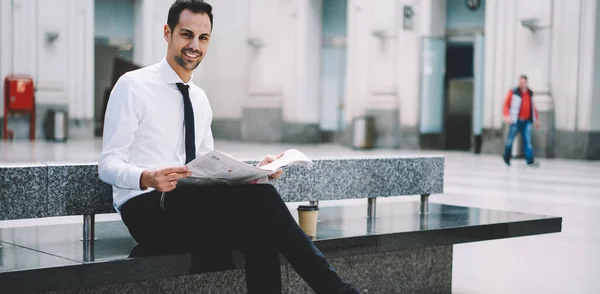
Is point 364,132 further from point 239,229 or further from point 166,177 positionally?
point 166,177

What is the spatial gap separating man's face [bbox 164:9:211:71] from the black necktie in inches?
4.0

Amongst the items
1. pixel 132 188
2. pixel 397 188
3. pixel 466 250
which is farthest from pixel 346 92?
pixel 132 188

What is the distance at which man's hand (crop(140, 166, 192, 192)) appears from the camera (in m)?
3.10

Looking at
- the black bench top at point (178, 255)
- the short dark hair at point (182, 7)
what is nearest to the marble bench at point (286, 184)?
the black bench top at point (178, 255)

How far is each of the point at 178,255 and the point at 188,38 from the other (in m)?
0.98

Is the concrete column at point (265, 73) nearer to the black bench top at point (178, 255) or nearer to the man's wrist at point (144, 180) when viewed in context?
the black bench top at point (178, 255)

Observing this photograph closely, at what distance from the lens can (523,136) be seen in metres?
15.7

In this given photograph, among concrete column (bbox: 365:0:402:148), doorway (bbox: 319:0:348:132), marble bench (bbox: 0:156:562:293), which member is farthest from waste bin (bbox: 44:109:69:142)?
marble bench (bbox: 0:156:562:293)

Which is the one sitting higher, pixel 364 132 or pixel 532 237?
pixel 364 132

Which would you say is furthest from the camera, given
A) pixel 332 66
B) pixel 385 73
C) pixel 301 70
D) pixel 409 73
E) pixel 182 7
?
→ pixel 332 66

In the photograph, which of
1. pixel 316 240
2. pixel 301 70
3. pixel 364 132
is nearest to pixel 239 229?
pixel 316 240

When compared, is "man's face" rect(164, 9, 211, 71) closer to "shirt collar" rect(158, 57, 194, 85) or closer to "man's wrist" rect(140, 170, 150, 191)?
"shirt collar" rect(158, 57, 194, 85)

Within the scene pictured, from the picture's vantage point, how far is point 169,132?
3566 mm

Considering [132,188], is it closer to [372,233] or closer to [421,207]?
[372,233]
